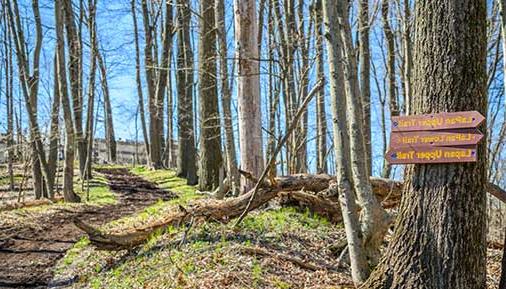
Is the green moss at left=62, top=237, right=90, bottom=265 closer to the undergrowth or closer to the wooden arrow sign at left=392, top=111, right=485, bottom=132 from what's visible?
the undergrowth

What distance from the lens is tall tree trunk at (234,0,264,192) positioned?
5668 mm

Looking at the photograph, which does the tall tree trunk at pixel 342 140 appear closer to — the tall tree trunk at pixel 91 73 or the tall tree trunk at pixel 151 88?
the tall tree trunk at pixel 91 73

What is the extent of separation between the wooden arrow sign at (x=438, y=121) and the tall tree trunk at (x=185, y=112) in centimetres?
1128

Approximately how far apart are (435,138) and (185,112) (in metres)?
13.7

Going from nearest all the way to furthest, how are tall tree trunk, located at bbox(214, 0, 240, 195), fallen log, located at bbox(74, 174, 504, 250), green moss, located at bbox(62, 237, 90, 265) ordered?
fallen log, located at bbox(74, 174, 504, 250) → green moss, located at bbox(62, 237, 90, 265) → tall tree trunk, located at bbox(214, 0, 240, 195)

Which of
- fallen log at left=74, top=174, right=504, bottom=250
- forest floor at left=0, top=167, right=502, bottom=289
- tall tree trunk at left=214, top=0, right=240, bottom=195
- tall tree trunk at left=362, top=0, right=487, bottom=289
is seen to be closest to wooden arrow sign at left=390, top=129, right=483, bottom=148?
tall tree trunk at left=362, top=0, right=487, bottom=289

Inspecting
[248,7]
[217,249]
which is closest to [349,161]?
[217,249]

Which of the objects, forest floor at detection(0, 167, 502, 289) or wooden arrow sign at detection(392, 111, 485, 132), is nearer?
wooden arrow sign at detection(392, 111, 485, 132)

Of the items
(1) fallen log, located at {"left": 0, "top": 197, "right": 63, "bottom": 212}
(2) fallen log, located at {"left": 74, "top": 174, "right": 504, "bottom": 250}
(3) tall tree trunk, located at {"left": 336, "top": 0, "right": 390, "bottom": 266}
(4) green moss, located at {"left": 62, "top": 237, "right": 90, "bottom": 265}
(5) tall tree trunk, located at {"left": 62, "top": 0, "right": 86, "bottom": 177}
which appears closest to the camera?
(3) tall tree trunk, located at {"left": 336, "top": 0, "right": 390, "bottom": 266}

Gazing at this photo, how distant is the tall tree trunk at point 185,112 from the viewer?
13891 mm

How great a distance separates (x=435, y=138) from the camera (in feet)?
8.80

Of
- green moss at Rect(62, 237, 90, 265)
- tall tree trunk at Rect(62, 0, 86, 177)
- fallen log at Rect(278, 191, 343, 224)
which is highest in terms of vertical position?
tall tree trunk at Rect(62, 0, 86, 177)

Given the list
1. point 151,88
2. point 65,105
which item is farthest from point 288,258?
point 151,88

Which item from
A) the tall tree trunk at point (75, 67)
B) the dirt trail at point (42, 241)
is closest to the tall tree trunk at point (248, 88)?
the dirt trail at point (42, 241)
